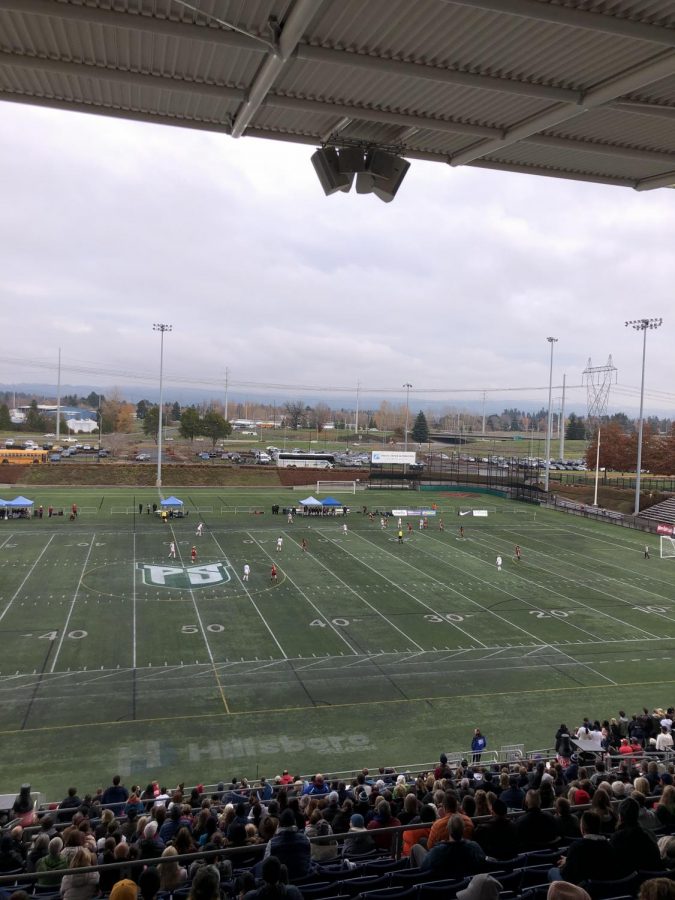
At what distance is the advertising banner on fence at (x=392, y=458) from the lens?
3024 inches

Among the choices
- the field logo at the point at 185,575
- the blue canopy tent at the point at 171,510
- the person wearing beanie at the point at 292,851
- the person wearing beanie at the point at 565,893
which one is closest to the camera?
the person wearing beanie at the point at 565,893

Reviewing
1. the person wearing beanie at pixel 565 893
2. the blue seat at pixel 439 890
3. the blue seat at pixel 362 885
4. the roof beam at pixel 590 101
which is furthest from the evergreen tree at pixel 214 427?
the person wearing beanie at pixel 565 893

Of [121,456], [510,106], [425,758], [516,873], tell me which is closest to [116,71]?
[510,106]

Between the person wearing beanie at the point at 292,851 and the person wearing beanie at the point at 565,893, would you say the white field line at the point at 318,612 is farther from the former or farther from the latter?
the person wearing beanie at the point at 565,893

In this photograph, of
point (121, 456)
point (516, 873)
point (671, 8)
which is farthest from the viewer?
point (121, 456)

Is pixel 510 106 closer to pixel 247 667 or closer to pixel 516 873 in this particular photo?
pixel 516 873

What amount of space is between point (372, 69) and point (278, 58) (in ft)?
3.66

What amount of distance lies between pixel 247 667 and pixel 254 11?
61.0 ft

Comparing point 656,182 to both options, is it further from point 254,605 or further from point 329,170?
point 254,605

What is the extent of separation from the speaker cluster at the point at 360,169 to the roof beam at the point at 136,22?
102 inches

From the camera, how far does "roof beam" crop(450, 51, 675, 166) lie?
24.4 ft

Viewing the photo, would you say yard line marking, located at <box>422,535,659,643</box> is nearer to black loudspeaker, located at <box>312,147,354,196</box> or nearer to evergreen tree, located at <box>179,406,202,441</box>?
black loudspeaker, located at <box>312,147,354,196</box>

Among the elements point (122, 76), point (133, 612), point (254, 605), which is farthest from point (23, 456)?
point (122, 76)

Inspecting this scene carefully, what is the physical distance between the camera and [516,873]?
582 cm
